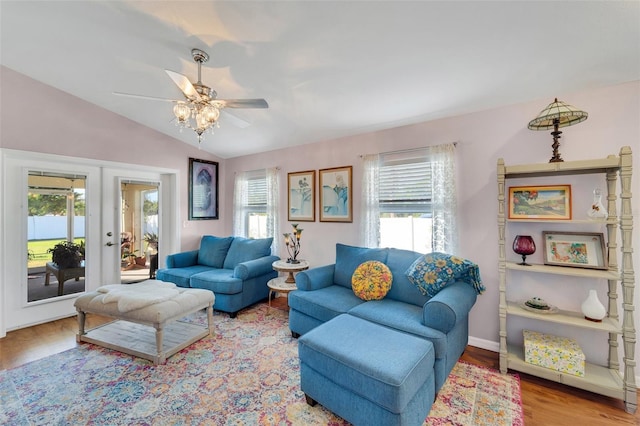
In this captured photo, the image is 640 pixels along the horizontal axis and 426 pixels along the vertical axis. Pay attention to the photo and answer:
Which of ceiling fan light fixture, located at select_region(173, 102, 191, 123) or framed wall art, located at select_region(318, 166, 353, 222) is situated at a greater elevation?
ceiling fan light fixture, located at select_region(173, 102, 191, 123)

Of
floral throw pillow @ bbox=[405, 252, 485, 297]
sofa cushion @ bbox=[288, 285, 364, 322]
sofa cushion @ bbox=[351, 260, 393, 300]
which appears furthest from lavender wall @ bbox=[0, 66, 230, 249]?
floral throw pillow @ bbox=[405, 252, 485, 297]

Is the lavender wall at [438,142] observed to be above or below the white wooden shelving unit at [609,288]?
above

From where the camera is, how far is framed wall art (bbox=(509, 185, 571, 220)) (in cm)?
220

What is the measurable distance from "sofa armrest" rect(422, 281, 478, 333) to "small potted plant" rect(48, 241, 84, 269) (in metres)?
4.41

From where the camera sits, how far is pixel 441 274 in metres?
2.32

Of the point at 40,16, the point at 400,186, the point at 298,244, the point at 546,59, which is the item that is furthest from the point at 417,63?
the point at 40,16

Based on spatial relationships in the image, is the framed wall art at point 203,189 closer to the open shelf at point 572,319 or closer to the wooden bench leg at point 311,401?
the wooden bench leg at point 311,401

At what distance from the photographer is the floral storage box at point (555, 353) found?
1.97 metres

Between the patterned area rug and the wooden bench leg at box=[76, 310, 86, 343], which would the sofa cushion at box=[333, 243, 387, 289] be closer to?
the patterned area rug

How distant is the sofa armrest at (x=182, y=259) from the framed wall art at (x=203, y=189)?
2.51 ft

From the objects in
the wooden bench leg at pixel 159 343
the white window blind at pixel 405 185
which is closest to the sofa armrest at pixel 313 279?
the white window blind at pixel 405 185

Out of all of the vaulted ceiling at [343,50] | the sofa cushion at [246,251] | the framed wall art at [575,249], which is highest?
the vaulted ceiling at [343,50]

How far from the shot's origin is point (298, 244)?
12.8 feet

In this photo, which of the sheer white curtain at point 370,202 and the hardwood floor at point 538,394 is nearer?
the hardwood floor at point 538,394
